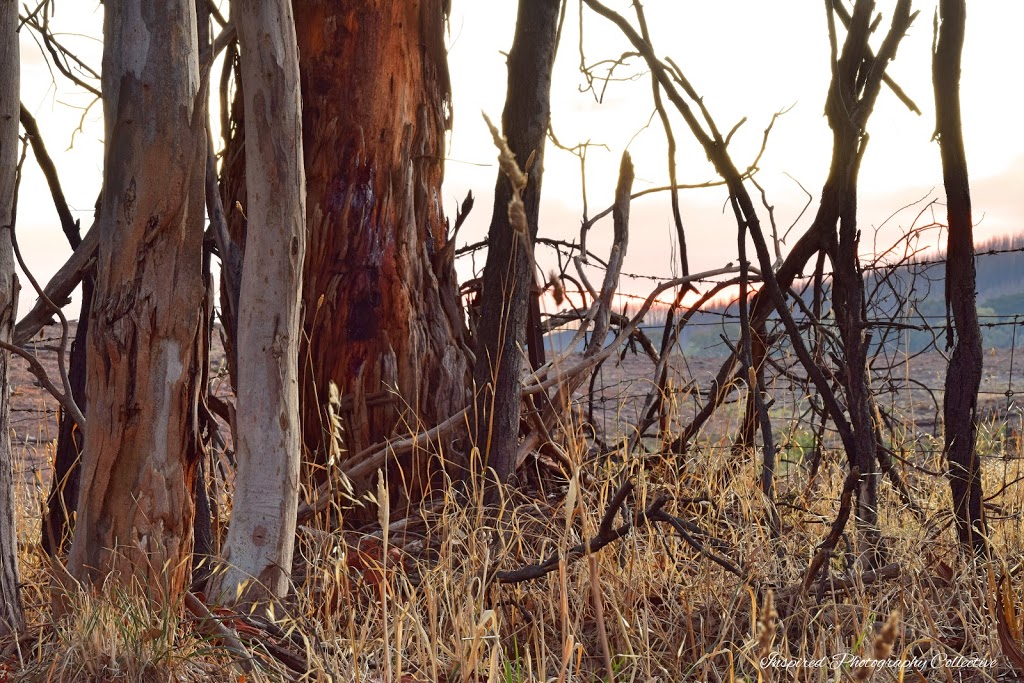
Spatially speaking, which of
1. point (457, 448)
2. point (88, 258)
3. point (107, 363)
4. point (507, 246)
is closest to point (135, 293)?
point (107, 363)

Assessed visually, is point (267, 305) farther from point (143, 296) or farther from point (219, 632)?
point (219, 632)

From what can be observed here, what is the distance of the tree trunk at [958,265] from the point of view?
2.90 meters

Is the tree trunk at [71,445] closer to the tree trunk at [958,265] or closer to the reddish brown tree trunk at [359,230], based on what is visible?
the reddish brown tree trunk at [359,230]

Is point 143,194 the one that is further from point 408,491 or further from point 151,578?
point 408,491

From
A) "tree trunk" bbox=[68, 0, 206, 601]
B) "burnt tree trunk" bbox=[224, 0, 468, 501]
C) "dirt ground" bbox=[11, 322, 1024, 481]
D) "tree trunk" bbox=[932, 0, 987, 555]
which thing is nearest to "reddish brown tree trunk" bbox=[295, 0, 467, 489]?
"burnt tree trunk" bbox=[224, 0, 468, 501]

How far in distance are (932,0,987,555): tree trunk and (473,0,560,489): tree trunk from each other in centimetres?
127

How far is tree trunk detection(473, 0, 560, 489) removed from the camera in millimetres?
2930

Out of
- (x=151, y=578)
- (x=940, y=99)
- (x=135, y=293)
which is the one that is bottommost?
(x=151, y=578)

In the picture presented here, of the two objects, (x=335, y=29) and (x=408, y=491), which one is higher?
(x=335, y=29)

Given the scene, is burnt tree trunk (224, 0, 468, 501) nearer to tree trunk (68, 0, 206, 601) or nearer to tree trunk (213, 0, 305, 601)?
→ tree trunk (213, 0, 305, 601)

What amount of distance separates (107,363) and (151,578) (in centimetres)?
59

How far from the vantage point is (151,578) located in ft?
7.92

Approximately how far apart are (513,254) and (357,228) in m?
0.68

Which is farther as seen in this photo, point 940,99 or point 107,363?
point 940,99
